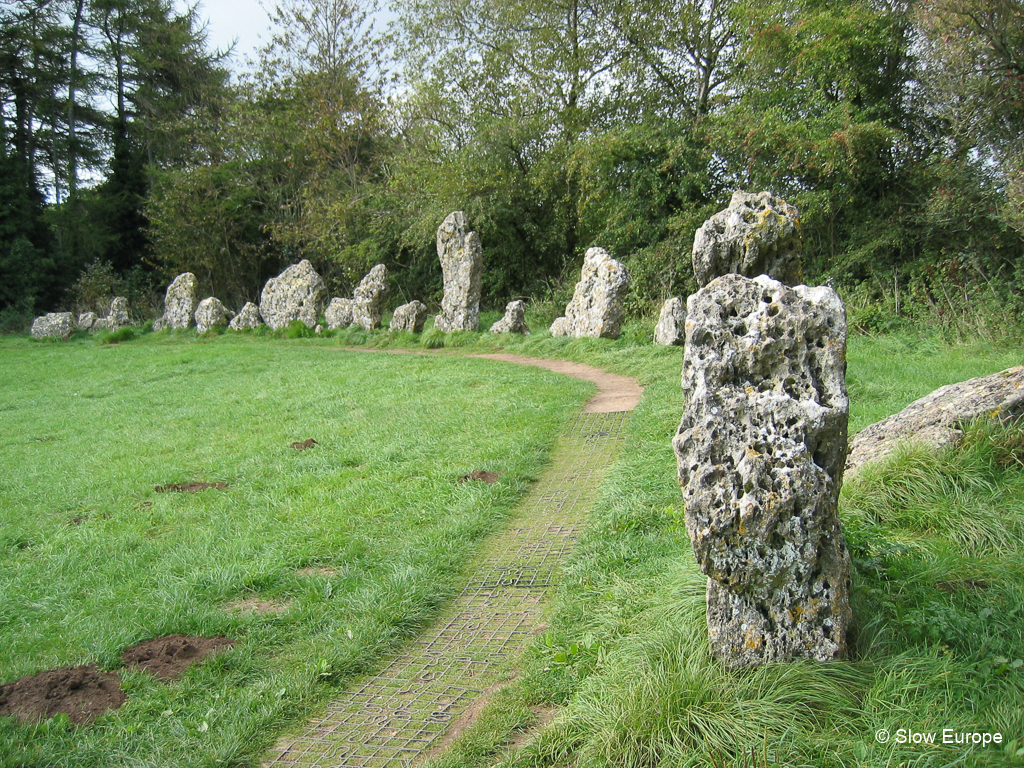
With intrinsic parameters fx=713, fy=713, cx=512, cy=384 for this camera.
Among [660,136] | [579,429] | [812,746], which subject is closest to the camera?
[812,746]

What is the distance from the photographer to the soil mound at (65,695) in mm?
3586

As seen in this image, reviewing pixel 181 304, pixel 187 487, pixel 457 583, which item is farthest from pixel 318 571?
pixel 181 304

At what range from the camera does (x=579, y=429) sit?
8164 mm

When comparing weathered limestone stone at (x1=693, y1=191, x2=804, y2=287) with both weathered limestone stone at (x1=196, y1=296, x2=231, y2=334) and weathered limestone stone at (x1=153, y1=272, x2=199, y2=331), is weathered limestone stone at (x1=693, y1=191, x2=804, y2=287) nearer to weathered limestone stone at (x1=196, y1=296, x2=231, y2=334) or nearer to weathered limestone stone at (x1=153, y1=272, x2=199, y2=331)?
weathered limestone stone at (x1=196, y1=296, x2=231, y2=334)

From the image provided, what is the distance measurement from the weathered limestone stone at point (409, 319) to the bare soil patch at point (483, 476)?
11533 millimetres

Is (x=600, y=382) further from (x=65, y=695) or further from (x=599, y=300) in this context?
(x=65, y=695)

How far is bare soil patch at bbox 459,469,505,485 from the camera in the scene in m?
6.61

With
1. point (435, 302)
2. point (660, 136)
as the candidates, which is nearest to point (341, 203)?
point (435, 302)

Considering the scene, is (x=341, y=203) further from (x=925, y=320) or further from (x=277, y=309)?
(x=925, y=320)

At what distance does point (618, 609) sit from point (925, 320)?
463 inches

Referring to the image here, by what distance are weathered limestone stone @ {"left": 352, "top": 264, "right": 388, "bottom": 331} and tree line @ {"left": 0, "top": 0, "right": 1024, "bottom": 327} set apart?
11.5ft

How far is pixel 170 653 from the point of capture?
13.6ft

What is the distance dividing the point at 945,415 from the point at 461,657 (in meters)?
3.88

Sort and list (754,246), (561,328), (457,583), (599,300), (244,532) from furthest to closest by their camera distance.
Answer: (561,328) < (599,300) < (754,246) < (244,532) < (457,583)
